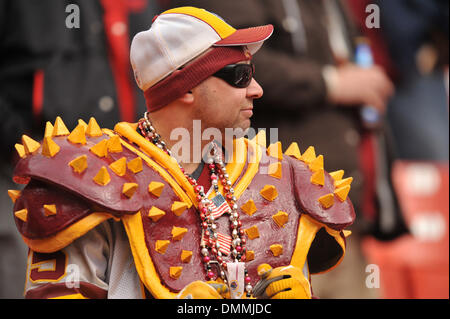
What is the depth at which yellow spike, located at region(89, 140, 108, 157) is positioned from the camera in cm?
221

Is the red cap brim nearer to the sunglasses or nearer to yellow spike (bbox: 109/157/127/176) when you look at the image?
the sunglasses

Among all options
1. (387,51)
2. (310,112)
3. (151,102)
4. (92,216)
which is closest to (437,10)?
(387,51)

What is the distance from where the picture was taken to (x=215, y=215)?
2.27m

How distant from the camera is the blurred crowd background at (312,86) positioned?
10.9 feet

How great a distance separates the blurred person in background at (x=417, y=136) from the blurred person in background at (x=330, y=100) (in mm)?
410

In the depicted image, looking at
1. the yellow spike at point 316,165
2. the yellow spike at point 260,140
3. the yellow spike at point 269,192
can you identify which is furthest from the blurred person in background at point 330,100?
the yellow spike at point 269,192

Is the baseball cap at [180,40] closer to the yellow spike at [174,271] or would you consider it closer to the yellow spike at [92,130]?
the yellow spike at [92,130]

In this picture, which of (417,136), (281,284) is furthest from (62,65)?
(417,136)

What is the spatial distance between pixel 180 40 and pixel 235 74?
0.16m

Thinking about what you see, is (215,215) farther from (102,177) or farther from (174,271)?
(102,177)

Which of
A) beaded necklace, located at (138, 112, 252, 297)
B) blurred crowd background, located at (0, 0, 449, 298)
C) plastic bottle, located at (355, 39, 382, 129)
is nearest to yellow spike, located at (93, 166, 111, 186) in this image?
beaded necklace, located at (138, 112, 252, 297)

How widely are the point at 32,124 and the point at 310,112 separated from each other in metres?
1.14

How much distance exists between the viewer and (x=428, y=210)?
16.1 ft

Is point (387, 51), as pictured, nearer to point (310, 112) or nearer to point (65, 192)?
point (310, 112)
